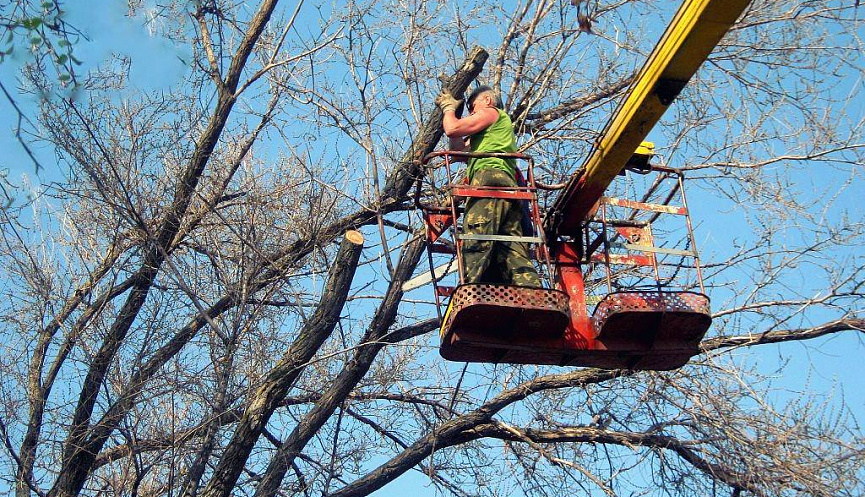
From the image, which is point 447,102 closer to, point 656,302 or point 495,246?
point 495,246

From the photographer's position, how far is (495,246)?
7.25m

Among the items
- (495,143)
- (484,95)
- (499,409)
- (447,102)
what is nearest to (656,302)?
(495,143)

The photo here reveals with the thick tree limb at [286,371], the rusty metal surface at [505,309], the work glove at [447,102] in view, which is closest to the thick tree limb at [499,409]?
the thick tree limb at [286,371]

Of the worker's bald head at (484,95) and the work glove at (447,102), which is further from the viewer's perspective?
the work glove at (447,102)

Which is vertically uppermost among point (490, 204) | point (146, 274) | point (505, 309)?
point (146, 274)

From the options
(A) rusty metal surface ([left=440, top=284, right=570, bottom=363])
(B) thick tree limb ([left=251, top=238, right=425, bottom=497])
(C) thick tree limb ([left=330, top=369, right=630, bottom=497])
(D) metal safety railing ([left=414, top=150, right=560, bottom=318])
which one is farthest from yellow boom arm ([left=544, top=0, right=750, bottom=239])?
(C) thick tree limb ([left=330, top=369, right=630, bottom=497])

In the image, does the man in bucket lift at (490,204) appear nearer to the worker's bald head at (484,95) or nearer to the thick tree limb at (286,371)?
the worker's bald head at (484,95)

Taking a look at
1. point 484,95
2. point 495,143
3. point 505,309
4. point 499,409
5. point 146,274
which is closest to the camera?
point 505,309

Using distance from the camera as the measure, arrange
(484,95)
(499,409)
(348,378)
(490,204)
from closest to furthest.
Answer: (490,204) < (484,95) < (348,378) < (499,409)

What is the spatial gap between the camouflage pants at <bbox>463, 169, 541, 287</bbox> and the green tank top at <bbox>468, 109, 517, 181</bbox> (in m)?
0.15

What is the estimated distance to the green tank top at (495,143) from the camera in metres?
7.52

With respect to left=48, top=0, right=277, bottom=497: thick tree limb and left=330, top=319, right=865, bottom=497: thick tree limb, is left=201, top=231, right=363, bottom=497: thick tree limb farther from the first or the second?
left=48, top=0, right=277, bottom=497: thick tree limb

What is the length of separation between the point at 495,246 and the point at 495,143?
86cm

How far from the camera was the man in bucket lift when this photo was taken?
7.12 meters
